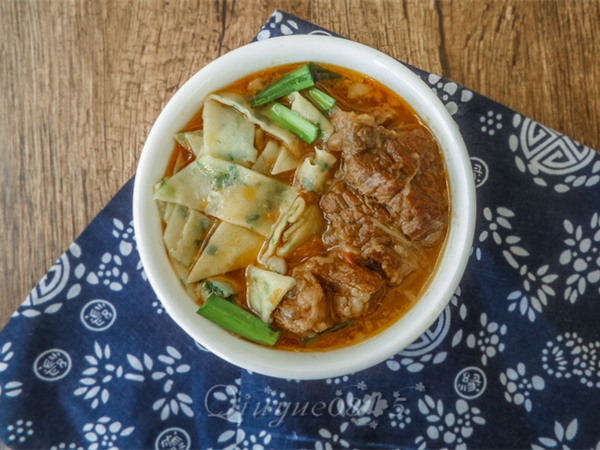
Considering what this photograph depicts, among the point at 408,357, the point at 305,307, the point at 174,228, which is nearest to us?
the point at 305,307

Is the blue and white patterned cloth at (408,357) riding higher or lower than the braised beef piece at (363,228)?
lower

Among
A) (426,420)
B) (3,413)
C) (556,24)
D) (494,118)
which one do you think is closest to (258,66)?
(494,118)

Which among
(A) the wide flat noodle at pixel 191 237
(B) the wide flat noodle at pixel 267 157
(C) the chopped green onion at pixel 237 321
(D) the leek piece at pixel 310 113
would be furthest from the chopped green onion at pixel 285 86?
(C) the chopped green onion at pixel 237 321

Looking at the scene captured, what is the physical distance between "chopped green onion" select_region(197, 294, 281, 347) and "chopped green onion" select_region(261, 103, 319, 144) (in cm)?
94

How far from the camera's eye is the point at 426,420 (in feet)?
9.63

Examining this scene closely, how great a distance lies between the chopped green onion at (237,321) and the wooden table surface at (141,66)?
3.79 feet

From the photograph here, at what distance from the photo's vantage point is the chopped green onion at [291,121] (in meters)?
2.38

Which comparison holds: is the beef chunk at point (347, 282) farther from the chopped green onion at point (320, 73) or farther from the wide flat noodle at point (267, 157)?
the chopped green onion at point (320, 73)

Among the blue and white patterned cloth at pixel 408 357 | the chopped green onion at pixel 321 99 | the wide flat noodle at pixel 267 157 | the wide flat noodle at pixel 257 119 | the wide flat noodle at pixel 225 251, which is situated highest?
the chopped green onion at pixel 321 99

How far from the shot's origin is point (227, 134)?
2.37m

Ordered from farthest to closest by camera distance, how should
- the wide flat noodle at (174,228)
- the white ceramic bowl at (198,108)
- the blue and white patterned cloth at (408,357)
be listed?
the blue and white patterned cloth at (408,357) → the wide flat noodle at (174,228) → the white ceramic bowl at (198,108)

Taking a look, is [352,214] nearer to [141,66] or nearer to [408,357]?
[408,357]

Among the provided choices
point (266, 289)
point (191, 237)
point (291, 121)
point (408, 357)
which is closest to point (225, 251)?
point (191, 237)

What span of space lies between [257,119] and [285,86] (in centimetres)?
22
